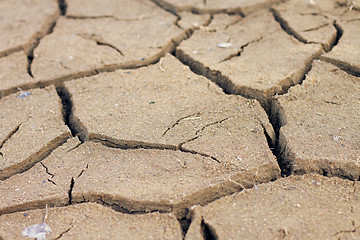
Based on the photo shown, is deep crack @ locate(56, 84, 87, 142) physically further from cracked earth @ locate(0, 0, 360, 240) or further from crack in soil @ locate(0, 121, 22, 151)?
crack in soil @ locate(0, 121, 22, 151)

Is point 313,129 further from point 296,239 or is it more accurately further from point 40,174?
point 40,174

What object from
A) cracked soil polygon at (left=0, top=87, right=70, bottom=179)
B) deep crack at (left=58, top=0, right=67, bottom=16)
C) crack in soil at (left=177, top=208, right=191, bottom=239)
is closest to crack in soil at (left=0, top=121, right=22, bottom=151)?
cracked soil polygon at (left=0, top=87, right=70, bottom=179)

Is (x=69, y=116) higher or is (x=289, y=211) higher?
(x=289, y=211)

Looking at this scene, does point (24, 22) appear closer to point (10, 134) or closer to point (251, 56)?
point (10, 134)

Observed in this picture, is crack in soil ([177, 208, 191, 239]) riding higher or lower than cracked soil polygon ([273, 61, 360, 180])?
lower

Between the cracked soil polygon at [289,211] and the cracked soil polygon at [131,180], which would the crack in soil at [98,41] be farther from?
the cracked soil polygon at [289,211]

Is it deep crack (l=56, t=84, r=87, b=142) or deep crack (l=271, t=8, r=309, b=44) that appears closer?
deep crack (l=56, t=84, r=87, b=142)

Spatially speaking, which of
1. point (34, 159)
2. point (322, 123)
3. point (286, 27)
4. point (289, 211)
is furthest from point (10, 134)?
point (286, 27)

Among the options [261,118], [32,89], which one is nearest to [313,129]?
[261,118]
